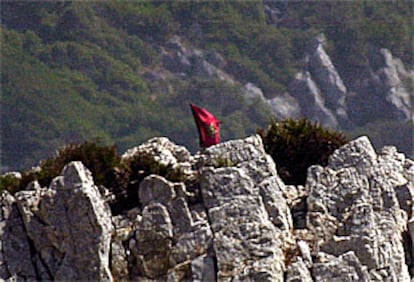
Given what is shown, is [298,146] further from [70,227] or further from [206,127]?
[70,227]

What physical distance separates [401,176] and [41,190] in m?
7.14

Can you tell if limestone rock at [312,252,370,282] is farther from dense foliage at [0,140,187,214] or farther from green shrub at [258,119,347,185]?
green shrub at [258,119,347,185]

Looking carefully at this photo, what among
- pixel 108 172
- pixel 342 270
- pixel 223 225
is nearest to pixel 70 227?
pixel 108 172

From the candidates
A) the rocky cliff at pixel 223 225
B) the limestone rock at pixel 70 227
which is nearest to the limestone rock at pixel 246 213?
the rocky cliff at pixel 223 225

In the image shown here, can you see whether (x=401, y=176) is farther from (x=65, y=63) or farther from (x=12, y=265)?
(x=65, y=63)

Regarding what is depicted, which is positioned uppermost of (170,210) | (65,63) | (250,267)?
(65,63)

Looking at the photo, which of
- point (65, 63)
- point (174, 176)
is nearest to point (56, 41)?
point (65, 63)

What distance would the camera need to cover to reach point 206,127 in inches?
1358

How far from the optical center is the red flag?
1353 inches

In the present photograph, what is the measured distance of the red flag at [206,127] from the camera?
113ft

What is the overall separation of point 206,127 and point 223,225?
5477mm

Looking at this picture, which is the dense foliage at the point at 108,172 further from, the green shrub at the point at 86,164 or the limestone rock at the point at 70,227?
the limestone rock at the point at 70,227

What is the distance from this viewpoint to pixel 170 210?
30.6 metres

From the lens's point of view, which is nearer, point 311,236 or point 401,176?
point 311,236
